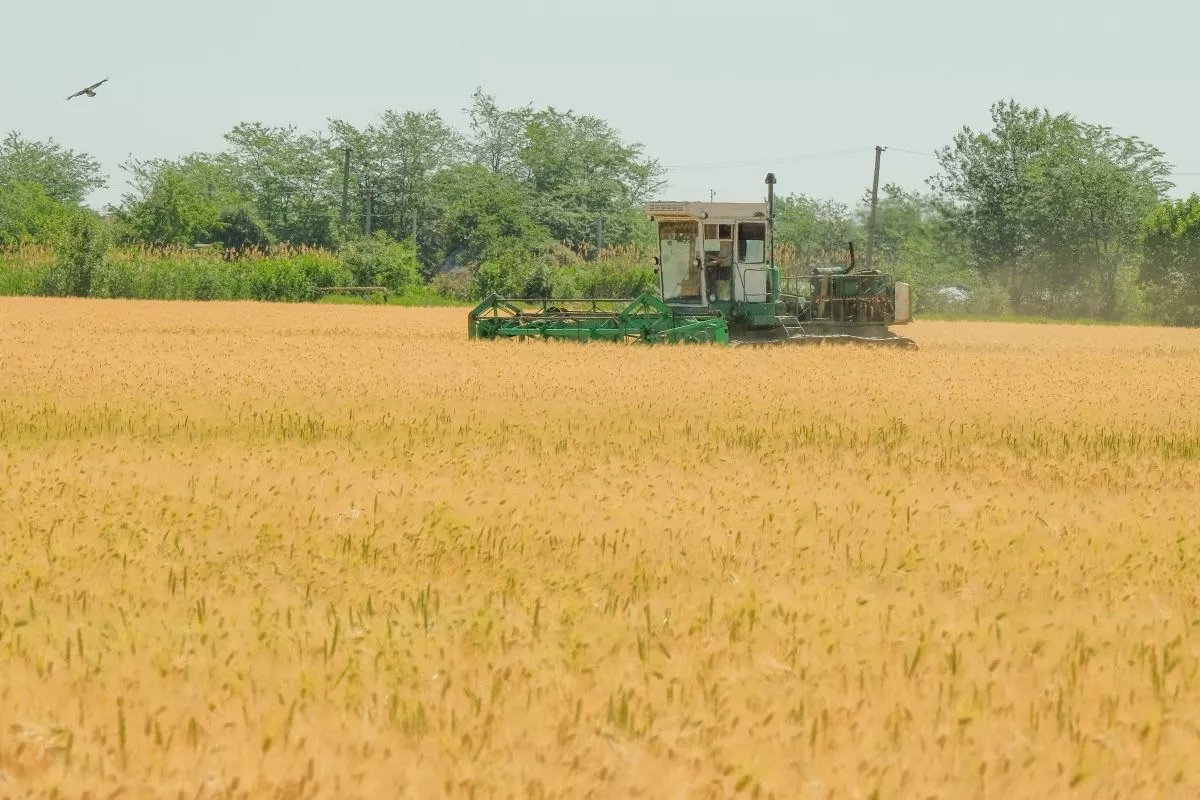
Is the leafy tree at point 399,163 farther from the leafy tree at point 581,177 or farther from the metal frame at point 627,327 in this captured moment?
the metal frame at point 627,327

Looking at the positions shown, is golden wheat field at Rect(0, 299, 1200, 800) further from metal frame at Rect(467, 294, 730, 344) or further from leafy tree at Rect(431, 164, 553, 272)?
leafy tree at Rect(431, 164, 553, 272)

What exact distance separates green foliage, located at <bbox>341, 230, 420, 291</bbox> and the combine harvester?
3184 cm

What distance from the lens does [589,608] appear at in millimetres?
5668

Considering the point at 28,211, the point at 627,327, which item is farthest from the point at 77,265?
the point at 28,211

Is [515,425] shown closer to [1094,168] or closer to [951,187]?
[1094,168]

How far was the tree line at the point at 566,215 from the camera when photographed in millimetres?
69500

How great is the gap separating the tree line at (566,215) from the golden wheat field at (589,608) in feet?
152

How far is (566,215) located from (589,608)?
306 ft

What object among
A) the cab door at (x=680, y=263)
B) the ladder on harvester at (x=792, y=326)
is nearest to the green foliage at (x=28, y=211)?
the cab door at (x=680, y=263)

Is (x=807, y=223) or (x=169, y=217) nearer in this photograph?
(x=169, y=217)

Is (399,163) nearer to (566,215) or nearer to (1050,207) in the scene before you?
(566,215)

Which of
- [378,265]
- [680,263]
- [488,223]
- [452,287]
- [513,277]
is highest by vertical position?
[488,223]

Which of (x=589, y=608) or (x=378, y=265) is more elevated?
(x=378, y=265)

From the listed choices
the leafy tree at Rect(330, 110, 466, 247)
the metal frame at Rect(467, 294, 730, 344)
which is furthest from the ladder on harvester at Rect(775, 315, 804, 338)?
the leafy tree at Rect(330, 110, 466, 247)
